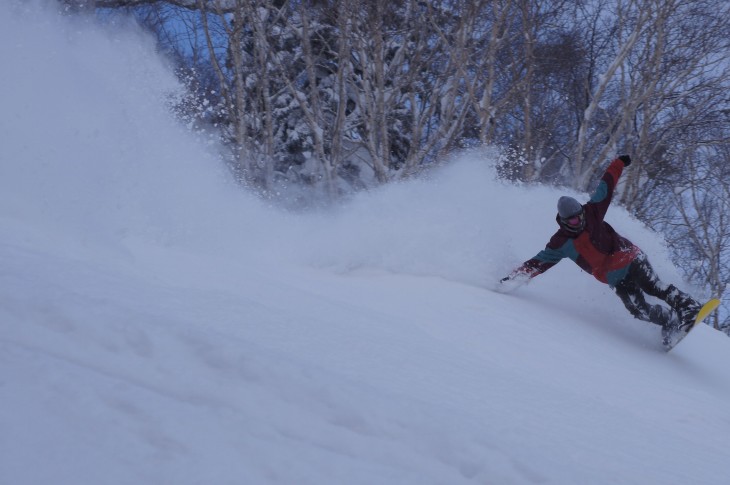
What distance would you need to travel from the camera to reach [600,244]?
5047 mm

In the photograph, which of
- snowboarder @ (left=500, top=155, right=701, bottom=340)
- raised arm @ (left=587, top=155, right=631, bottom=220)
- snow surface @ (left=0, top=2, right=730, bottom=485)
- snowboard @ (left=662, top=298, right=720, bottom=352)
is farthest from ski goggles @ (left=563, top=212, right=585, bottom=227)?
snowboard @ (left=662, top=298, right=720, bottom=352)

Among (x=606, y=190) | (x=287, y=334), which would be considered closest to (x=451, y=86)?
(x=606, y=190)

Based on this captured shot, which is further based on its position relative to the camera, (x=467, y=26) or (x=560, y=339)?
(x=467, y=26)

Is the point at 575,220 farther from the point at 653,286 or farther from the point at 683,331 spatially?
the point at 683,331

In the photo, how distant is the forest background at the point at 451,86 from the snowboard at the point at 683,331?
6444 millimetres

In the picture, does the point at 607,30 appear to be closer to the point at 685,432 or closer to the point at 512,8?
the point at 512,8

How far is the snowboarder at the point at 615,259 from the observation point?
16.5 feet

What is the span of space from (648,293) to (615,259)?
414 millimetres

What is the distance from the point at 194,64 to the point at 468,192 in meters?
10.8

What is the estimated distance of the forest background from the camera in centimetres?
1133

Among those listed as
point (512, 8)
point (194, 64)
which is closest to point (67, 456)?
point (512, 8)

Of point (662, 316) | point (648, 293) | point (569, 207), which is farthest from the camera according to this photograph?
point (648, 293)

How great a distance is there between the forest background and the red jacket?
6002mm

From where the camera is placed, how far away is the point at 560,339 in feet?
14.9
